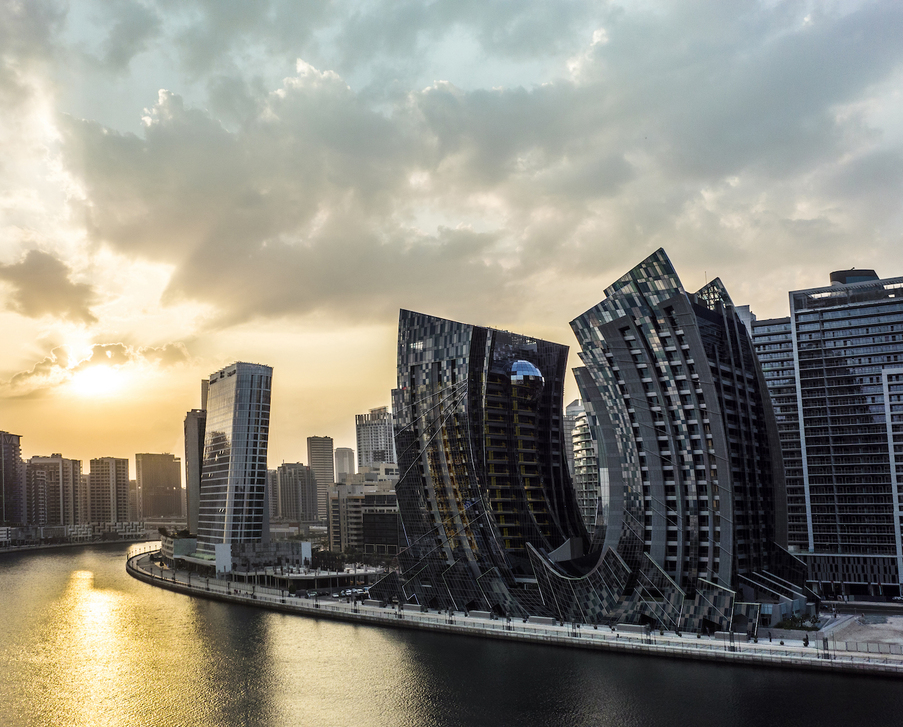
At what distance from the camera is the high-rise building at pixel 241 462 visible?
14812 centimetres

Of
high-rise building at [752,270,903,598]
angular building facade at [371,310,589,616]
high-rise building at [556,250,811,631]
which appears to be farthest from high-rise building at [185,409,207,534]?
high-rise building at [752,270,903,598]

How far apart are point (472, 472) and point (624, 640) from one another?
2833 centimetres

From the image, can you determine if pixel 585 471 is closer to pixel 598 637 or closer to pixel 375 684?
pixel 598 637

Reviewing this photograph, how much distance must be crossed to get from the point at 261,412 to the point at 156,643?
68292mm

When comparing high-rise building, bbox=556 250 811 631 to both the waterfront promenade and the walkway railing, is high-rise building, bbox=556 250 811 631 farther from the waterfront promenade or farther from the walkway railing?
the walkway railing

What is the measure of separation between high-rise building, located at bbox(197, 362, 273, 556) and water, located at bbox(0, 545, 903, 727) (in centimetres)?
5319

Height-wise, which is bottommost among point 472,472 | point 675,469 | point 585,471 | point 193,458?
point 585,471

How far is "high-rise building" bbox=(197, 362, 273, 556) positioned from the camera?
486 feet

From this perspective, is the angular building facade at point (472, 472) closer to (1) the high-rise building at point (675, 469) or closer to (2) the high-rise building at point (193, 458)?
(1) the high-rise building at point (675, 469)

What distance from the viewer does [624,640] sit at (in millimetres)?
71312

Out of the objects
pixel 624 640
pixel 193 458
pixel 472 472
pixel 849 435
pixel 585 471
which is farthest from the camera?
pixel 193 458

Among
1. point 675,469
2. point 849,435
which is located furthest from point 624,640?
point 849,435

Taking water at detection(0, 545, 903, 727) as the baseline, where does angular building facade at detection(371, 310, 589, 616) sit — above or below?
above

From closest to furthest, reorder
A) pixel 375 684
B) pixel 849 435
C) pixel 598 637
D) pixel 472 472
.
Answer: pixel 375 684 < pixel 598 637 < pixel 472 472 < pixel 849 435
